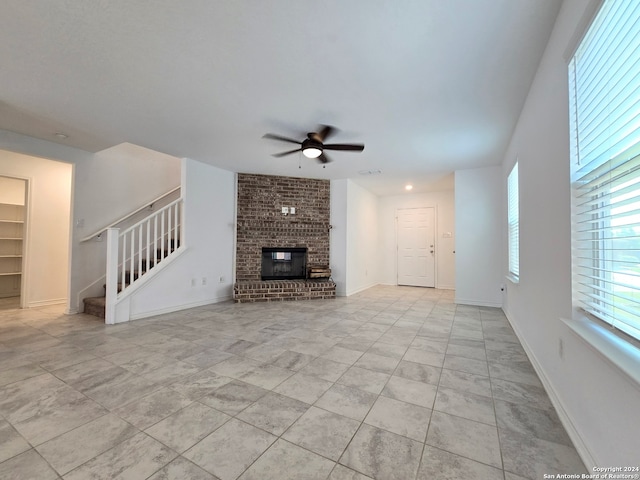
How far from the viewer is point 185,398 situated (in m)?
1.82

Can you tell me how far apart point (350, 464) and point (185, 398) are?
1207mm

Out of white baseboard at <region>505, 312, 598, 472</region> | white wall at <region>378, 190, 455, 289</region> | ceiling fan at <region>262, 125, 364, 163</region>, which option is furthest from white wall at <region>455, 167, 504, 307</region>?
ceiling fan at <region>262, 125, 364, 163</region>

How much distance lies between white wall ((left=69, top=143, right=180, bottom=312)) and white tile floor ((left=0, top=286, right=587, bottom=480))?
1163 mm

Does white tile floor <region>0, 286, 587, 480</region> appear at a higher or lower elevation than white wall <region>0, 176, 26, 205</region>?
lower

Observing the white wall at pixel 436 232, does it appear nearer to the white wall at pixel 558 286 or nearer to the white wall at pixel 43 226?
the white wall at pixel 558 286

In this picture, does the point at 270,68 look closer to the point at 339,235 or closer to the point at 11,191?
the point at 339,235

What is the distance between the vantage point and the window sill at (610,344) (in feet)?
3.23

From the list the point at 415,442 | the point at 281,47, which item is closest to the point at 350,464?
the point at 415,442

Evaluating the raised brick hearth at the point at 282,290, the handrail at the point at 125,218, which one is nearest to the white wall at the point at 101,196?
the handrail at the point at 125,218

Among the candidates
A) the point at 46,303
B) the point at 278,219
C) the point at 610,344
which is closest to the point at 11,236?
the point at 46,303

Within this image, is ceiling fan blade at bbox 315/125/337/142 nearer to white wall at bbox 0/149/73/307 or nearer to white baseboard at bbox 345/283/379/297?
white baseboard at bbox 345/283/379/297

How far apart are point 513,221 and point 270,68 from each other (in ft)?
11.7

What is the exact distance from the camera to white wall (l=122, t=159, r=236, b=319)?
409 cm

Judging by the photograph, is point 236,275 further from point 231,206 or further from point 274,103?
point 274,103
